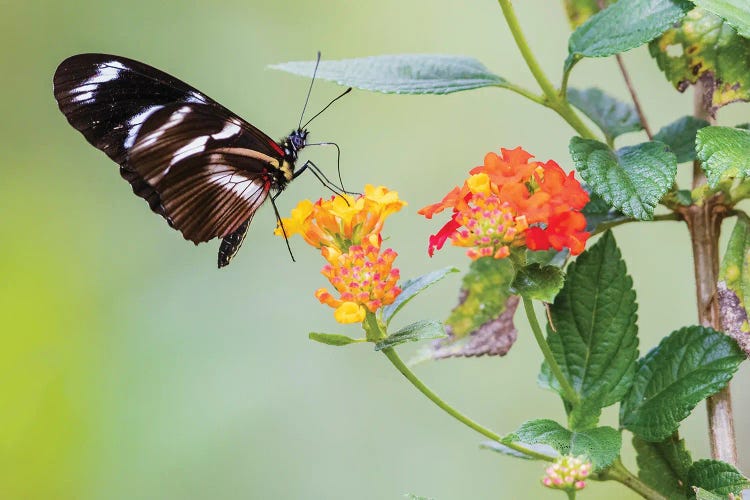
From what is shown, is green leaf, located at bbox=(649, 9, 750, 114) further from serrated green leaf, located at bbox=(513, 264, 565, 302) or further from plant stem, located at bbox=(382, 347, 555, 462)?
plant stem, located at bbox=(382, 347, 555, 462)

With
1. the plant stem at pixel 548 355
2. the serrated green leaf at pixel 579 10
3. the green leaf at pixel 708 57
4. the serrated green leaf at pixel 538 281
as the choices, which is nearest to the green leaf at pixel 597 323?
the plant stem at pixel 548 355

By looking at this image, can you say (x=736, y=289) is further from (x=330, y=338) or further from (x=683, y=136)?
(x=330, y=338)

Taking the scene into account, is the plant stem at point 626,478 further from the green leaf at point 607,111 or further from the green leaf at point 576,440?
the green leaf at point 607,111

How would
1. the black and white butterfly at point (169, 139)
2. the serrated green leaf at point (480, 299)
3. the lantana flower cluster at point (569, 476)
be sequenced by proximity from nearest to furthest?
the lantana flower cluster at point (569, 476) < the serrated green leaf at point (480, 299) < the black and white butterfly at point (169, 139)

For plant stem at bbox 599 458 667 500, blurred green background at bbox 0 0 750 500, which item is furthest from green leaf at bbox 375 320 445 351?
blurred green background at bbox 0 0 750 500

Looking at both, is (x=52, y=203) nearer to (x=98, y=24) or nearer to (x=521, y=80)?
(x=98, y=24)

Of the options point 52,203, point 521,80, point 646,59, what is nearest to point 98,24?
point 52,203

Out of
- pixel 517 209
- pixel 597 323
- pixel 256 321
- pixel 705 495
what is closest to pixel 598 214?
pixel 597 323
